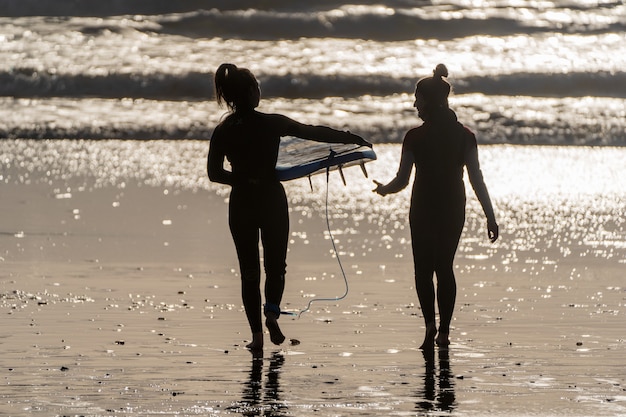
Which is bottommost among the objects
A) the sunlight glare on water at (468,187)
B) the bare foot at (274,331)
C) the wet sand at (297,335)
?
the wet sand at (297,335)

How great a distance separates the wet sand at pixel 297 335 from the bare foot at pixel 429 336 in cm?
11

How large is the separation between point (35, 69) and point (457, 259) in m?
29.9

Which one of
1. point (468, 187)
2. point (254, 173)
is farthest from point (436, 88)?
point (468, 187)

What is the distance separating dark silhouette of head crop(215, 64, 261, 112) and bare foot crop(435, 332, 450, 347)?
1.71 m

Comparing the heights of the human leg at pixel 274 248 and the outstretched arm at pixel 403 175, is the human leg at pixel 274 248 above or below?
below

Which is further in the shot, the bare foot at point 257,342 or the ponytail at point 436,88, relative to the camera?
the ponytail at point 436,88

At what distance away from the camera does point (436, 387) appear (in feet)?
22.0

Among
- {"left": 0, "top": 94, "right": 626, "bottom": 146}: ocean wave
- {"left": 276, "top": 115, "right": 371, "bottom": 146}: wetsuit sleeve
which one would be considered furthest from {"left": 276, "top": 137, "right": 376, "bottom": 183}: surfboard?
{"left": 0, "top": 94, "right": 626, "bottom": 146}: ocean wave

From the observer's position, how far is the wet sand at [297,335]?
6.35 m

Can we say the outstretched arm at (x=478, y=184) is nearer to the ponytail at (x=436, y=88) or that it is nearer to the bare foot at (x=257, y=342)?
the ponytail at (x=436, y=88)

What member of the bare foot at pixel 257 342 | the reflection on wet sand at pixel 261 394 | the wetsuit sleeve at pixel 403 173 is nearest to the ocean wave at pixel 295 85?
the wetsuit sleeve at pixel 403 173

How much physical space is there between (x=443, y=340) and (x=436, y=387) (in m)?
1.40

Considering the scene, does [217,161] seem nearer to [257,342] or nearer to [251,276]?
[251,276]

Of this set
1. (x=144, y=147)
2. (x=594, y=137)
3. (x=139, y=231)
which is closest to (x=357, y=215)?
(x=139, y=231)
